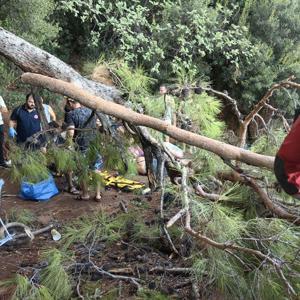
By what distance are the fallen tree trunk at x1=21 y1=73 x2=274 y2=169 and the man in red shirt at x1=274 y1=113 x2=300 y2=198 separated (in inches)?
17.7

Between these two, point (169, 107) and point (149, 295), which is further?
point (169, 107)

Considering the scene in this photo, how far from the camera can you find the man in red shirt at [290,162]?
1145 millimetres

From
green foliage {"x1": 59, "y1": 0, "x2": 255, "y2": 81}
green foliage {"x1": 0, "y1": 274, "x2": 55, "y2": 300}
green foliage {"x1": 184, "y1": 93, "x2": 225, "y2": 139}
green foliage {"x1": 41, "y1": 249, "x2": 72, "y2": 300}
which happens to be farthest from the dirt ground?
green foliage {"x1": 59, "y1": 0, "x2": 255, "y2": 81}


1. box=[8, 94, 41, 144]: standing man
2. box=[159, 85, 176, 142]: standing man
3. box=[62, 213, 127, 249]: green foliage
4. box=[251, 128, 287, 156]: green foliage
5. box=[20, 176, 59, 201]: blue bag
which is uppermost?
box=[159, 85, 176, 142]: standing man

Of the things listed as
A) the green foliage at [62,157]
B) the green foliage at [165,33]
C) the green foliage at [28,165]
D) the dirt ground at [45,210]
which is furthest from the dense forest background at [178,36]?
the green foliage at [28,165]

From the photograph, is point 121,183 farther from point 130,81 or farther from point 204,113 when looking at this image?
point 130,81

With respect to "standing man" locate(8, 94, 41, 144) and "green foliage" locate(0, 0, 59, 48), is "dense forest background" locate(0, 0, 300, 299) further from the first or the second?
"standing man" locate(8, 94, 41, 144)

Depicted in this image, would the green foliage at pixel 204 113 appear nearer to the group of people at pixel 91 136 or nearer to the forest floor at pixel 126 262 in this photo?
the group of people at pixel 91 136

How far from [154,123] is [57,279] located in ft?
3.06

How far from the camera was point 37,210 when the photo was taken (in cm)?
435

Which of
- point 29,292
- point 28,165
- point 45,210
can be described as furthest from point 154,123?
point 45,210

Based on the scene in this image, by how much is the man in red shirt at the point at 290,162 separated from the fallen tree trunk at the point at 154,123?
449 mm

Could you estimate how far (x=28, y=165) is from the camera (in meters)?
2.42

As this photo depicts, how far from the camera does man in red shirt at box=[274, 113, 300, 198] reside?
1145 mm
